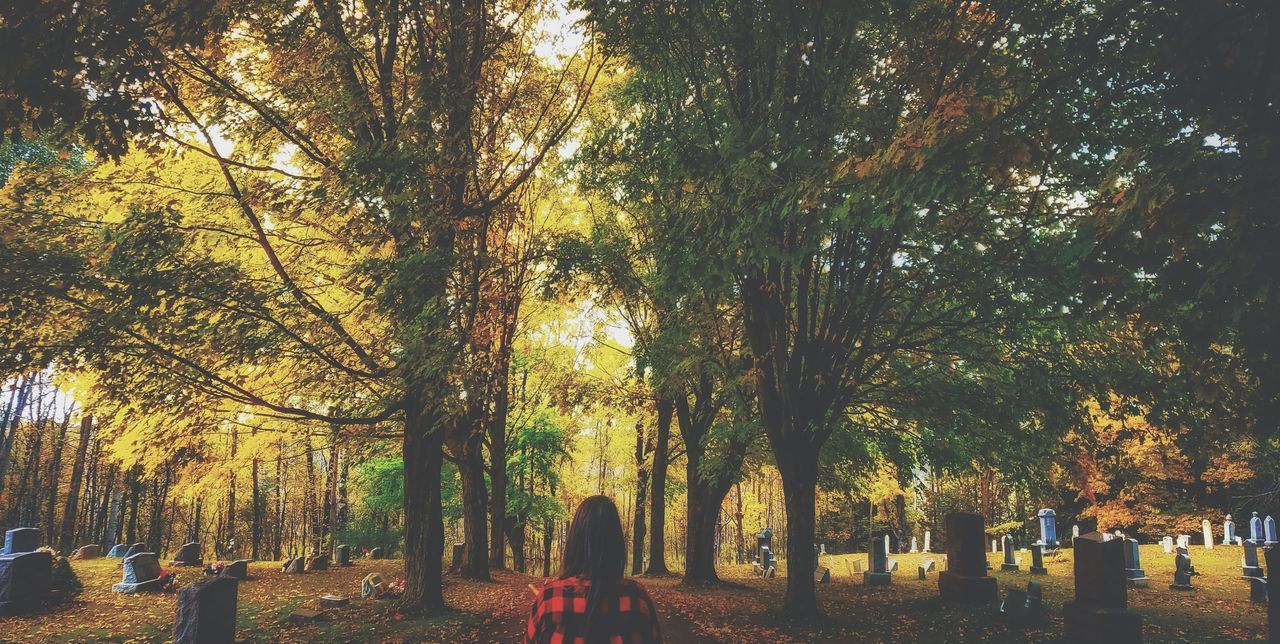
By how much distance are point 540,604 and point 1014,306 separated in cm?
841

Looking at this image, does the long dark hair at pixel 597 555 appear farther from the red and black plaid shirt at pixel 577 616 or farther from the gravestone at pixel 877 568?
the gravestone at pixel 877 568

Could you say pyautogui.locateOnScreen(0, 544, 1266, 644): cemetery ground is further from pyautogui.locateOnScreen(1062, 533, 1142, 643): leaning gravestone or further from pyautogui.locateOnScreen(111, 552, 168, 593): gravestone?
pyautogui.locateOnScreen(1062, 533, 1142, 643): leaning gravestone

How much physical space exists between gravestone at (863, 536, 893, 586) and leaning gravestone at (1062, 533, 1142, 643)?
22.3 feet

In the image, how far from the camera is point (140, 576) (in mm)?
12695

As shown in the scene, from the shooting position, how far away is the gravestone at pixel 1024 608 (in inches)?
400

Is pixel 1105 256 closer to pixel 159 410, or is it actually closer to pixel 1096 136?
pixel 1096 136

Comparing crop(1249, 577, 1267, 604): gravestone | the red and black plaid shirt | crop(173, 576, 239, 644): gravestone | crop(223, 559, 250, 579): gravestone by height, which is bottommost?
crop(223, 559, 250, 579): gravestone

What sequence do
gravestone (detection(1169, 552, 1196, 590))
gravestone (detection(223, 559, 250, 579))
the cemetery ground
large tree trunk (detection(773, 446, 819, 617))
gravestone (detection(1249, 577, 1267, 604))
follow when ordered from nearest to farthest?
the cemetery ground
large tree trunk (detection(773, 446, 819, 617))
gravestone (detection(1249, 577, 1267, 604))
gravestone (detection(1169, 552, 1196, 590))
gravestone (detection(223, 559, 250, 579))

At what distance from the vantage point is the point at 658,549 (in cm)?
1848

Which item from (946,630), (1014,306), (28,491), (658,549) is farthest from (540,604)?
(28,491)

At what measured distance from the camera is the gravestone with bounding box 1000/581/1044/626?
10.1m

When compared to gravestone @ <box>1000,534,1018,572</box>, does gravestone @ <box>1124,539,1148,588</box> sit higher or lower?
higher

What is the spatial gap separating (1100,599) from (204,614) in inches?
467

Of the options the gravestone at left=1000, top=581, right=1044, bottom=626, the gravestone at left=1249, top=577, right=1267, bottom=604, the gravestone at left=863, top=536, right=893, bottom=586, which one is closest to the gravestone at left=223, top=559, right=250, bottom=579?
the gravestone at left=863, top=536, right=893, bottom=586
